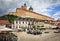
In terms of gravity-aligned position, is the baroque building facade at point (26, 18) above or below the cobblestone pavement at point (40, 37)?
above

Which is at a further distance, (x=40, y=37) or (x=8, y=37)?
(x=40, y=37)

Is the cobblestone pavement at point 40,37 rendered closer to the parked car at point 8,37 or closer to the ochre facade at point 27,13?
the parked car at point 8,37

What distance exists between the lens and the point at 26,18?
11.1 feet

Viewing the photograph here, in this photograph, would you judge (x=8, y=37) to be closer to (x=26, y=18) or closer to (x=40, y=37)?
(x=26, y=18)

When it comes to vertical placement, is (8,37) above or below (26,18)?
below

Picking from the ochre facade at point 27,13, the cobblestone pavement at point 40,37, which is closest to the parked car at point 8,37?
the cobblestone pavement at point 40,37

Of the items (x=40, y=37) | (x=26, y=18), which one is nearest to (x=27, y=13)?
(x=26, y=18)

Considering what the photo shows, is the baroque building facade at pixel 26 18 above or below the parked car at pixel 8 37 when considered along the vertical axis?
above

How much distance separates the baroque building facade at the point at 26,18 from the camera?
3.34 meters

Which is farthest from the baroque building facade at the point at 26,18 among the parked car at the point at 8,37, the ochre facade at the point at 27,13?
the parked car at the point at 8,37

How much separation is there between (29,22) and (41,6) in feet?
1.43

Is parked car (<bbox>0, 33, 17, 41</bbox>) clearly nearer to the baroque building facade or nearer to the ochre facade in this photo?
the baroque building facade

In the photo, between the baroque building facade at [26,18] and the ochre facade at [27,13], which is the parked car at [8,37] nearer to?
the baroque building facade at [26,18]

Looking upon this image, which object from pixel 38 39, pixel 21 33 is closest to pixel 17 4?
pixel 21 33
